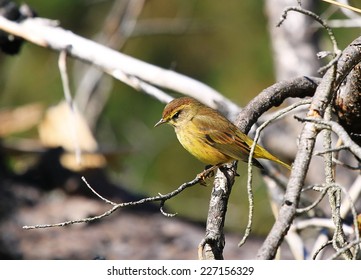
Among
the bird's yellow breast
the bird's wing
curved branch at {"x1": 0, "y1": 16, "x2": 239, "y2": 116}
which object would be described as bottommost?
the bird's yellow breast

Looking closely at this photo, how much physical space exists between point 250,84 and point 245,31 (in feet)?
2.59

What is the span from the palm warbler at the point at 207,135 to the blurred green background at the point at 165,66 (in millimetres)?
2835

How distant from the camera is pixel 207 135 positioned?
3.37 m

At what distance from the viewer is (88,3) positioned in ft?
23.3

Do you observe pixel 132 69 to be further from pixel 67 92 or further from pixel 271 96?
pixel 271 96

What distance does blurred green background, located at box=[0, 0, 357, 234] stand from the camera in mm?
6656

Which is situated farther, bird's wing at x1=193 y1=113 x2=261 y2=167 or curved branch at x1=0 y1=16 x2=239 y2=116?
curved branch at x1=0 y1=16 x2=239 y2=116

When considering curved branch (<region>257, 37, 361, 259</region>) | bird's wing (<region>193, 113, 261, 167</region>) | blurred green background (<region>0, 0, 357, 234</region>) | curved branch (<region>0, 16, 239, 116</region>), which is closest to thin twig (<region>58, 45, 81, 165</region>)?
curved branch (<region>0, 16, 239, 116</region>)

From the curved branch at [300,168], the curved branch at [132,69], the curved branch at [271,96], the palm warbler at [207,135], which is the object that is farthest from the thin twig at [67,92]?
the curved branch at [300,168]

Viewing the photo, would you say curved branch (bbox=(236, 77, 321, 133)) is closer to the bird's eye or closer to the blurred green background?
the bird's eye

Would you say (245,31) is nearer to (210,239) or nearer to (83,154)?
(83,154)

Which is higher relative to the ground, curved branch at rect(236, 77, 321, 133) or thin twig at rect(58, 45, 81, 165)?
curved branch at rect(236, 77, 321, 133)

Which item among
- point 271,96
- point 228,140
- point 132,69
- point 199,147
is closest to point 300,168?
point 271,96

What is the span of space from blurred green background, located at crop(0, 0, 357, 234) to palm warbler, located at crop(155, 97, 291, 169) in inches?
112
